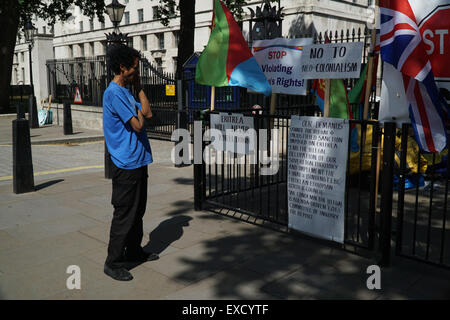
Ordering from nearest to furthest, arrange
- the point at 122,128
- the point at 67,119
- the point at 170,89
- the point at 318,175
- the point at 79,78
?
the point at 122,128
the point at 318,175
the point at 170,89
the point at 67,119
the point at 79,78

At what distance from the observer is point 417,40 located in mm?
3840

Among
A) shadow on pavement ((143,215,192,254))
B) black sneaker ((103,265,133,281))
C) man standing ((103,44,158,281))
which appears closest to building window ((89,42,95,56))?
shadow on pavement ((143,215,192,254))

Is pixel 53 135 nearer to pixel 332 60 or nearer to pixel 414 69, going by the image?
pixel 332 60

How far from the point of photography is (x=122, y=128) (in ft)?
12.9

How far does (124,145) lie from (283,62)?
2653 millimetres

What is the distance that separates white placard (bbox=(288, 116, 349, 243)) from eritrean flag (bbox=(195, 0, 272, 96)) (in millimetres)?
979

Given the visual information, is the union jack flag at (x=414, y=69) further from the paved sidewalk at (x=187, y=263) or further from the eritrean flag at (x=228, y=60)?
the eritrean flag at (x=228, y=60)

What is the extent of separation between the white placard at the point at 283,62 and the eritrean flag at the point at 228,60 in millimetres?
302

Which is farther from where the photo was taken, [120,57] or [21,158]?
[21,158]

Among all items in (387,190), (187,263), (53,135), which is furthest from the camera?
(53,135)

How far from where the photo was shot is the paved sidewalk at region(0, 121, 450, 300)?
3.72m

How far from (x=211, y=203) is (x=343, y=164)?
2.37 m

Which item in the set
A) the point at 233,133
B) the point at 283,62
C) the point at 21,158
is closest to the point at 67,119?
the point at 21,158
